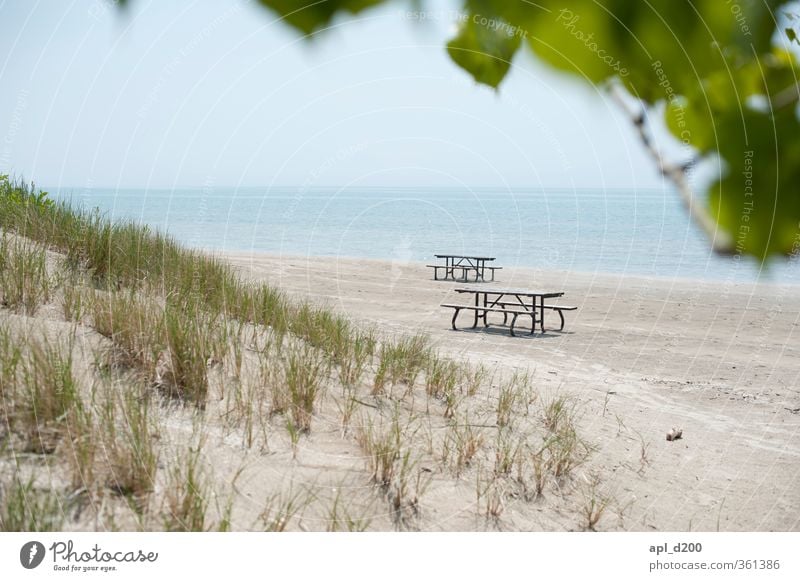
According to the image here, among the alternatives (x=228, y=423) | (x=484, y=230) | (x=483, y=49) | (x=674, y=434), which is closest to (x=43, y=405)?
(x=228, y=423)

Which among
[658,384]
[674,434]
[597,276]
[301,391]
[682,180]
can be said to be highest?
[597,276]

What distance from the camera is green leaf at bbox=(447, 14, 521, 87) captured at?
17.5 inches

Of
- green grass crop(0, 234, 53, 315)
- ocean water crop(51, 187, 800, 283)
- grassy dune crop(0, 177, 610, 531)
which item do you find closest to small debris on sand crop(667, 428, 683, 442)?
grassy dune crop(0, 177, 610, 531)

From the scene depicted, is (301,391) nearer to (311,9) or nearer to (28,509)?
(28,509)

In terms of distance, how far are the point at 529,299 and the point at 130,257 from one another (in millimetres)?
6269

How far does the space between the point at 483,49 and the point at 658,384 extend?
5.73m

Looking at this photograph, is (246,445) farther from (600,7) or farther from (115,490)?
(600,7)

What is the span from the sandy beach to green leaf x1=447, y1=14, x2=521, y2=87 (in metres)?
0.38

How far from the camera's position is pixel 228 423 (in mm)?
3201

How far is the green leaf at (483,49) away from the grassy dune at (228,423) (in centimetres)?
219

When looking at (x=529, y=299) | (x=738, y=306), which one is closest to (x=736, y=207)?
(x=529, y=299)

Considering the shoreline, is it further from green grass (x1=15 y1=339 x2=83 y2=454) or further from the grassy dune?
green grass (x1=15 y1=339 x2=83 y2=454)

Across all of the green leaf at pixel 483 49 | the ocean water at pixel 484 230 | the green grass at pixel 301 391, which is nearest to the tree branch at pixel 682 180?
the green leaf at pixel 483 49

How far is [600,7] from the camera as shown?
38 cm
